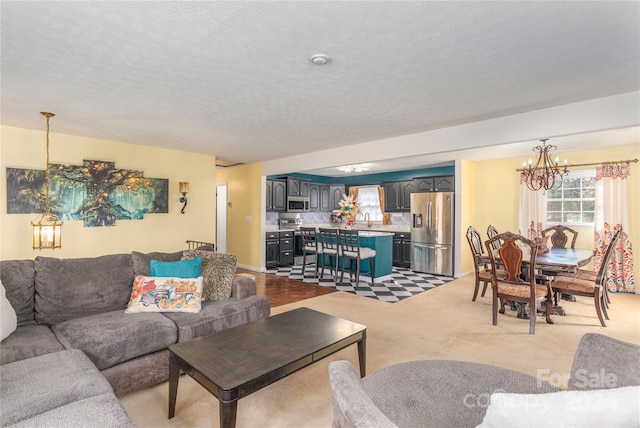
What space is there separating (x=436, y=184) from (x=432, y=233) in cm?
118

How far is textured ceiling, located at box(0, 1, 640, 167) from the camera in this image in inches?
70.4

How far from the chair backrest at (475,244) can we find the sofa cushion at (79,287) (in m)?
4.25

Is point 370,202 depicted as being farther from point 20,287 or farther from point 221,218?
point 20,287

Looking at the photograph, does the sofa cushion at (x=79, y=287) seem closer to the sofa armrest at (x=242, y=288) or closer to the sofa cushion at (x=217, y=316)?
the sofa cushion at (x=217, y=316)

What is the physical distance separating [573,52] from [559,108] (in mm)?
1346

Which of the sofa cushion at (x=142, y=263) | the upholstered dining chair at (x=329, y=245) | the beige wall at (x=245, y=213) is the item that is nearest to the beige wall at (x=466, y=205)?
the upholstered dining chair at (x=329, y=245)

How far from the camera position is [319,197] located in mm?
8688

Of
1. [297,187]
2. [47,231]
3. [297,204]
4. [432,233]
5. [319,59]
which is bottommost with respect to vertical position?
[432,233]

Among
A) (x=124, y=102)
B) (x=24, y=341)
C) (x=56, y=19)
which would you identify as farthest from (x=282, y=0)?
(x=24, y=341)

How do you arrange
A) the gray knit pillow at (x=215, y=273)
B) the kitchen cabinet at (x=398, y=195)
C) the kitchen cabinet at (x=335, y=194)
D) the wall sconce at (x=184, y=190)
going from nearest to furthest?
1. the gray knit pillow at (x=215, y=273)
2. the wall sconce at (x=184, y=190)
3. the kitchen cabinet at (x=398, y=195)
4. the kitchen cabinet at (x=335, y=194)

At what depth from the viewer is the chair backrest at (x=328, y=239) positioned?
5.83 metres

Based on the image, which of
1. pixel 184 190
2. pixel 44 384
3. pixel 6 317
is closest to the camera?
pixel 44 384

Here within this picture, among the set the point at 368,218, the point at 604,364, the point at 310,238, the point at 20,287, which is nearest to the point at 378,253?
the point at 310,238

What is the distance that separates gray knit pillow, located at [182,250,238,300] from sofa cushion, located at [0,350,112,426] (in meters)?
1.25
